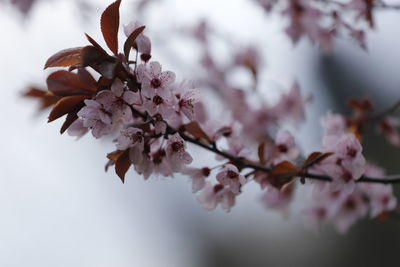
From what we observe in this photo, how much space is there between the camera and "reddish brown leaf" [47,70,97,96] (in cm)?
95

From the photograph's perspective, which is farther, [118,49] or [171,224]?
[171,224]

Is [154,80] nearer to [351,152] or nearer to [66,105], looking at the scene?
[66,105]

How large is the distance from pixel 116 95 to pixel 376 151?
27.7 ft

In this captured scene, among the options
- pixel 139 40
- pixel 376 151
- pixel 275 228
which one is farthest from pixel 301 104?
pixel 275 228

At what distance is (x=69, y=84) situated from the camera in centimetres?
96

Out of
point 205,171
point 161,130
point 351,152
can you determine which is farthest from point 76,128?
point 351,152

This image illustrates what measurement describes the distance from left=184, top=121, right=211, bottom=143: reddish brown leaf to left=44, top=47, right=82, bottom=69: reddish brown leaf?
0.95ft

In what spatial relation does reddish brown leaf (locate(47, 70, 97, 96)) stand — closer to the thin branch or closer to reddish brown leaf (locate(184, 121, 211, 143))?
the thin branch

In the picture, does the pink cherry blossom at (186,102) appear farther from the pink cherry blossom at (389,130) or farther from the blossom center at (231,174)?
the pink cherry blossom at (389,130)

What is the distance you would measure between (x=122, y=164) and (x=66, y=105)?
16 cm

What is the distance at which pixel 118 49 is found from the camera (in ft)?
3.12

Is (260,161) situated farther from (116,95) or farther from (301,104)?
(301,104)

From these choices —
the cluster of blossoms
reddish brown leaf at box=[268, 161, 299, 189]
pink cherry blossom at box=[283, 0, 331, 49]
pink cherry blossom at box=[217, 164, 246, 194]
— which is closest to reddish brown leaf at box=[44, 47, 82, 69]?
the cluster of blossoms

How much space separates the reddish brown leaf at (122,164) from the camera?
0.98m
